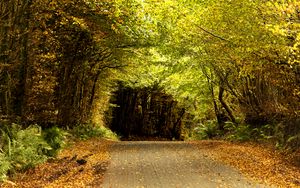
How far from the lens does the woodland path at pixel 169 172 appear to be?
10539mm

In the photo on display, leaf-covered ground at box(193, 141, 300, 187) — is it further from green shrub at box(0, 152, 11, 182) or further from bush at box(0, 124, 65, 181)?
green shrub at box(0, 152, 11, 182)

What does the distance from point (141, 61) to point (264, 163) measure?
17020mm

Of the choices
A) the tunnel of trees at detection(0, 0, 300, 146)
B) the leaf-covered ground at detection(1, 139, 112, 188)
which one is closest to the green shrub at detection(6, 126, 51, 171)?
the leaf-covered ground at detection(1, 139, 112, 188)

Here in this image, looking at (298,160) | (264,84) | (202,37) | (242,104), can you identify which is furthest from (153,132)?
(298,160)

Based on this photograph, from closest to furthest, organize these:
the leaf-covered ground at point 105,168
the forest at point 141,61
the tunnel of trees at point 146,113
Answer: the leaf-covered ground at point 105,168, the forest at point 141,61, the tunnel of trees at point 146,113

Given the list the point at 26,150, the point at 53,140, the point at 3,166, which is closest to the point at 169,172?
the point at 26,150

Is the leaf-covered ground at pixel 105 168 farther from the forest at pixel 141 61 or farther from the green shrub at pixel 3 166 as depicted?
the forest at pixel 141 61

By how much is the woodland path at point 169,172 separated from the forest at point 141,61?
2716 millimetres

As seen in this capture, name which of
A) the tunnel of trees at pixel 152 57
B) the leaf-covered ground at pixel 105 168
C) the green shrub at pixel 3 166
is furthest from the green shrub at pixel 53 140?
the green shrub at pixel 3 166

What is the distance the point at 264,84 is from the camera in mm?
20859

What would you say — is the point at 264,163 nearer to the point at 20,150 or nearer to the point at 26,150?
the point at 26,150

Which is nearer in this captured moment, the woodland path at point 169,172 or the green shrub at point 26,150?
the woodland path at point 169,172

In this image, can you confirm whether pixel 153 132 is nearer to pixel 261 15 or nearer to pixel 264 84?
pixel 264 84

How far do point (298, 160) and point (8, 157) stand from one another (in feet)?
30.7
